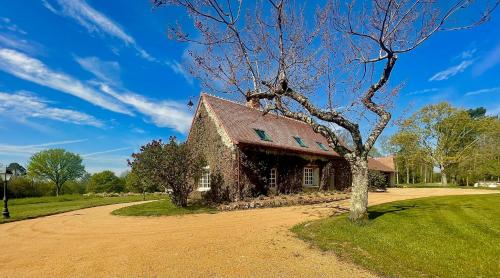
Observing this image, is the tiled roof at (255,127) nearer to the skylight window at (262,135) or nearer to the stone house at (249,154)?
the stone house at (249,154)

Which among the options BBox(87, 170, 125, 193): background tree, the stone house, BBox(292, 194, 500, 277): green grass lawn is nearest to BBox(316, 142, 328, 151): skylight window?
the stone house

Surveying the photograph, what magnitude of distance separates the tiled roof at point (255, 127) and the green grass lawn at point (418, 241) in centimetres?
885

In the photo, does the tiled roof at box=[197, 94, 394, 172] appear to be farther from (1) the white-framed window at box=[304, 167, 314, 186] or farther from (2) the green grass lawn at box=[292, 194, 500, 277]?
(2) the green grass lawn at box=[292, 194, 500, 277]

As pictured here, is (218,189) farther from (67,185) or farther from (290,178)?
(67,185)

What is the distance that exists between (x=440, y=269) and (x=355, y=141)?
15.8ft

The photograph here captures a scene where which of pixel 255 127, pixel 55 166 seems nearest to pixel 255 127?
pixel 255 127

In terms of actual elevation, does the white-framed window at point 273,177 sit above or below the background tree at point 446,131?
below

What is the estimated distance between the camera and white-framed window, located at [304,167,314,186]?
21.8 meters

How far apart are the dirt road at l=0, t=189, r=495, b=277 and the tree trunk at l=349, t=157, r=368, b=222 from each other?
217 cm

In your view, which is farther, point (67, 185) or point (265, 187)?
point (67, 185)

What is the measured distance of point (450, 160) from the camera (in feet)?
129

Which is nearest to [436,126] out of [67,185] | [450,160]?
[450,160]

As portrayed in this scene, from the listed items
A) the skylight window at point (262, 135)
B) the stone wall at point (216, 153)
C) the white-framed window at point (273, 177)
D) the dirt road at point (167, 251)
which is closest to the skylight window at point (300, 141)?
the skylight window at point (262, 135)

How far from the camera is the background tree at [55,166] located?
49.9 meters
